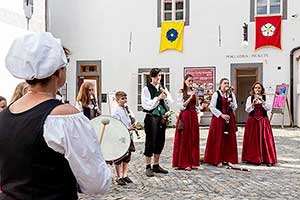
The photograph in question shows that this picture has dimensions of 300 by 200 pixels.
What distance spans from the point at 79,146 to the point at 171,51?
50.5 feet

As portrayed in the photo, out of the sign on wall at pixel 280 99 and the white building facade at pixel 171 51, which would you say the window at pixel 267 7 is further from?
the sign on wall at pixel 280 99

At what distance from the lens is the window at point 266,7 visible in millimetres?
16109

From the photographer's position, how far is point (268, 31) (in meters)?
16.0

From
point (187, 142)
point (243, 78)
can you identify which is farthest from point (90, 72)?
point (187, 142)

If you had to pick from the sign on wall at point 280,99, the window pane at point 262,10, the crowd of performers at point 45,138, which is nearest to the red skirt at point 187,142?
the crowd of performers at point 45,138

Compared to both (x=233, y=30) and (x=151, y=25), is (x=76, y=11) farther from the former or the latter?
(x=233, y=30)

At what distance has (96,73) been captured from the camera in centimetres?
1755

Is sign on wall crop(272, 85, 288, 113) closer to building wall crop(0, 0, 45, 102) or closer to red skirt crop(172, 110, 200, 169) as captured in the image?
building wall crop(0, 0, 45, 102)

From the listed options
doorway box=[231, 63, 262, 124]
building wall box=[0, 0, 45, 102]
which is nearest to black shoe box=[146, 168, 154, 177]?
building wall box=[0, 0, 45, 102]

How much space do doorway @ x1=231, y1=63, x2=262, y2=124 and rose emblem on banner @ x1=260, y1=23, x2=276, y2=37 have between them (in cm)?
113

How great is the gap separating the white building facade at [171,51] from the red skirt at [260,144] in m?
8.32

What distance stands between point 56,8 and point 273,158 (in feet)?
42.0

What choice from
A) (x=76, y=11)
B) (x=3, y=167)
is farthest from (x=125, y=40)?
(x=3, y=167)

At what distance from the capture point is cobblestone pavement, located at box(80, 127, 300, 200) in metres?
5.18
